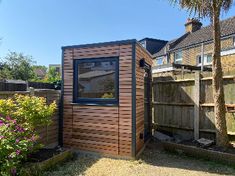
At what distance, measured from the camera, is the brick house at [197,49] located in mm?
15195

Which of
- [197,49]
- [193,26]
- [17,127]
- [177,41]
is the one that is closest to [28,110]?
[17,127]

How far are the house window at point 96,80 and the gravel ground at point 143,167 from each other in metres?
1.54

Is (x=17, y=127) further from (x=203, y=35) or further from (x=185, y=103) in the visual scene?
(x=203, y=35)

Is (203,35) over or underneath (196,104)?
over

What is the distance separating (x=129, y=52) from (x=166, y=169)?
290 centimetres

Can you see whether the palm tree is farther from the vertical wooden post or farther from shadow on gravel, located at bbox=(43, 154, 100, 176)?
shadow on gravel, located at bbox=(43, 154, 100, 176)

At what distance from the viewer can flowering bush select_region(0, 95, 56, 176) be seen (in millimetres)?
4176

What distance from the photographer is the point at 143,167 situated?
5.83 meters

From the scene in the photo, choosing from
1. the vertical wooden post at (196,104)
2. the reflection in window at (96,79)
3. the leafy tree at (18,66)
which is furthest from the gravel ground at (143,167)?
the leafy tree at (18,66)

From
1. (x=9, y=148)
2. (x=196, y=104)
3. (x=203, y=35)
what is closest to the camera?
(x=9, y=148)

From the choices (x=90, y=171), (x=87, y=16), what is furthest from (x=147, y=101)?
(x=87, y=16)

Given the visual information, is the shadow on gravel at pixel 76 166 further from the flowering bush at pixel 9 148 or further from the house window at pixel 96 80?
the house window at pixel 96 80

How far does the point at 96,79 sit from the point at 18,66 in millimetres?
34119

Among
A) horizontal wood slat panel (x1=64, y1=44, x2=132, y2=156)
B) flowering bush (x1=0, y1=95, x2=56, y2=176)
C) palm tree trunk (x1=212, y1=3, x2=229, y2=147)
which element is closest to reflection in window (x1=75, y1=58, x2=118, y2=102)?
horizontal wood slat panel (x1=64, y1=44, x2=132, y2=156)
